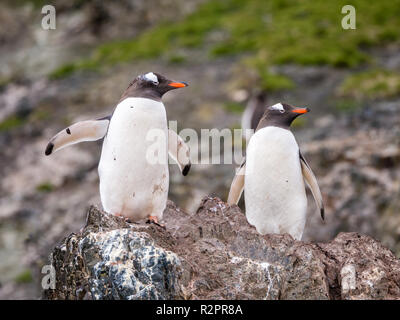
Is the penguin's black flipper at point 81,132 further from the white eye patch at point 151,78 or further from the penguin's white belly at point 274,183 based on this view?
the penguin's white belly at point 274,183

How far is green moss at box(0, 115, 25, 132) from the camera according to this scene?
66.4 feet

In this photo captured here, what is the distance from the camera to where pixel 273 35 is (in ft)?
78.2

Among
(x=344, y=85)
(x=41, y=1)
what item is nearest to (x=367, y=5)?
(x=344, y=85)

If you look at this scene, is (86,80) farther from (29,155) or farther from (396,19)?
(396,19)

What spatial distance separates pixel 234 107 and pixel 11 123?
6711 mm

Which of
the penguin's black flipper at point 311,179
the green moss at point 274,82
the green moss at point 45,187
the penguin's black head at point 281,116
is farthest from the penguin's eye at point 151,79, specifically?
the green moss at point 274,82

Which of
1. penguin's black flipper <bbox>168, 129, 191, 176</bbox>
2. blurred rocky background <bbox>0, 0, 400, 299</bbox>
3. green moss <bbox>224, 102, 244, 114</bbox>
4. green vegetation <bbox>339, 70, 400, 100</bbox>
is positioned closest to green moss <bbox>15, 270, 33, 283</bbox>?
blurred rocky background <bbox>0, 0, 400, 299</bbox>

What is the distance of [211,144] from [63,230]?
13.4 feet

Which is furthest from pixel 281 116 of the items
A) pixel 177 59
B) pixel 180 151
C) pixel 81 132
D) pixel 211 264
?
pixel 177 59

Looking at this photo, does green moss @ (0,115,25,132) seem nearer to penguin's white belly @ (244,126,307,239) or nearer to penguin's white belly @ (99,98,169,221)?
penguin's white belly @ (244,126,307,239)

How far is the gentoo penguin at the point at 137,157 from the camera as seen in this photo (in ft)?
22.2

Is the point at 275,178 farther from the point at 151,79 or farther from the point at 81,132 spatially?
the point at 81,132

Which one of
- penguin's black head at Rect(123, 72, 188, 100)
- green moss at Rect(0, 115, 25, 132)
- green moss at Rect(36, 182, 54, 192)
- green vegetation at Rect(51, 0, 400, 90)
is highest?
penguin's black head at Rect(123, 72, 188, 100)

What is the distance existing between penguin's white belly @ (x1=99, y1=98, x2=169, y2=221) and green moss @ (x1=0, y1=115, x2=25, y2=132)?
1400 centimetres
